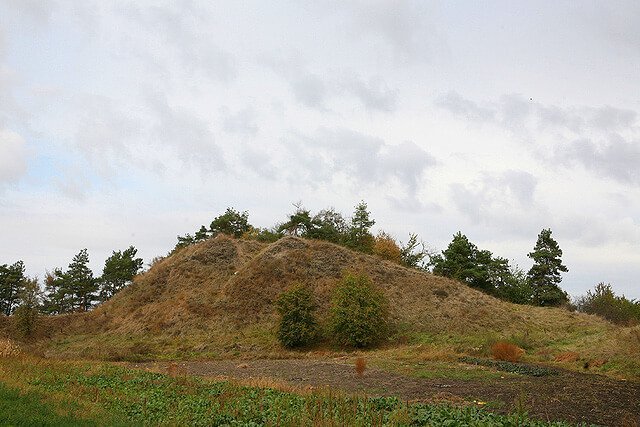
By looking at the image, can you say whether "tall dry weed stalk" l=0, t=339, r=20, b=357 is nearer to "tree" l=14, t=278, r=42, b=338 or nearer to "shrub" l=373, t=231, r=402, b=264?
"tree" l=14, t=278, r=42, b=338

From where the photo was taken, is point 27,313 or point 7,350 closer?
point 7,350

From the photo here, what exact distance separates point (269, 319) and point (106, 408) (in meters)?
28.5

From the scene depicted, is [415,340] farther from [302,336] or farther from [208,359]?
[208,359]

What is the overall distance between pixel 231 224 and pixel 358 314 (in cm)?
4098

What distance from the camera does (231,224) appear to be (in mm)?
71500

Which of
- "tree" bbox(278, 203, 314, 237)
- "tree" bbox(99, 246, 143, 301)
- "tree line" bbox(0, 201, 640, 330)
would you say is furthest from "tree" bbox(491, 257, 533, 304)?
"tree" bbox(99, 246, 143, 301)

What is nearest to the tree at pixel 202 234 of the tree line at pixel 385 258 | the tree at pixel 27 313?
the tree line at pixel 385 258

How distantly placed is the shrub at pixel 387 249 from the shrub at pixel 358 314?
89.0ft

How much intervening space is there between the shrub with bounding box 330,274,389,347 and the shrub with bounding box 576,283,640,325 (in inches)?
1163

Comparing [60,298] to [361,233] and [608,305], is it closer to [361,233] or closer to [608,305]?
[361,233]

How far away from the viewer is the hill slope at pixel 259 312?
35000mm

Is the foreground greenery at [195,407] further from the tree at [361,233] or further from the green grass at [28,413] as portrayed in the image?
the tree at [361,233]

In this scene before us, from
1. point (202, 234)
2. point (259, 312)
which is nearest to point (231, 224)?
point (202, 234)

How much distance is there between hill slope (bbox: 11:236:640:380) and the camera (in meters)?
35.0
